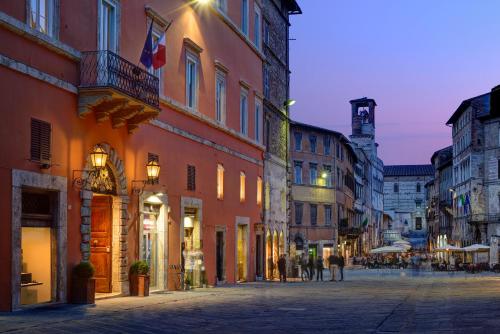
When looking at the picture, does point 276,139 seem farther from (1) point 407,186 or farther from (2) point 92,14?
(1) point 407,186

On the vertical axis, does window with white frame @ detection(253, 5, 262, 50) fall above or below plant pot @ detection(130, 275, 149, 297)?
above

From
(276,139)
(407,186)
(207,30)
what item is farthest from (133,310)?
(407,186)

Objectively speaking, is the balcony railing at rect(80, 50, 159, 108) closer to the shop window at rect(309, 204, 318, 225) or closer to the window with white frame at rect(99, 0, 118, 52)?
the window with white frame at rect(99, 0, 118, 52)

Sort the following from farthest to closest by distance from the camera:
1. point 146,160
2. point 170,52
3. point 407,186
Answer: point 407,186 < point 170,52 < point 146,160

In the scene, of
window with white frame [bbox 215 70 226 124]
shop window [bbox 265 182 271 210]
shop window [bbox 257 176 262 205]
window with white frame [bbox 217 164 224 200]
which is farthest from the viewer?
shop window [bbox 265 182 271 210]

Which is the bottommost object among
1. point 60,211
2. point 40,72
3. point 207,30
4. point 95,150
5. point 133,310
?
point 133,310

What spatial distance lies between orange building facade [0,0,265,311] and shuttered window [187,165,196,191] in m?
0.06

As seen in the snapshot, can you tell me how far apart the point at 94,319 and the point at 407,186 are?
5859 inches

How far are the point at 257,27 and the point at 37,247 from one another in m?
24.1

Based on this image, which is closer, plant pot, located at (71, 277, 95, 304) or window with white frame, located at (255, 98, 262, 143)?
plant pot, located at (71, 277, 95, 304)

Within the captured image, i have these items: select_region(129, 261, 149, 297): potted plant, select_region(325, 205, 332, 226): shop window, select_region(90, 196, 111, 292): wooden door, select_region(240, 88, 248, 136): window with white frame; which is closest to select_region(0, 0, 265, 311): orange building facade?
select_region(90, 196, 111, 292): wooden door

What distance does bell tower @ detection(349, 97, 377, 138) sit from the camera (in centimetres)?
11969

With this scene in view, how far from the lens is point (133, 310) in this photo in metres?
19.6

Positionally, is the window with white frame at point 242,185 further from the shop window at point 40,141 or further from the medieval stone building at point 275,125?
the shop window at point 40,141
